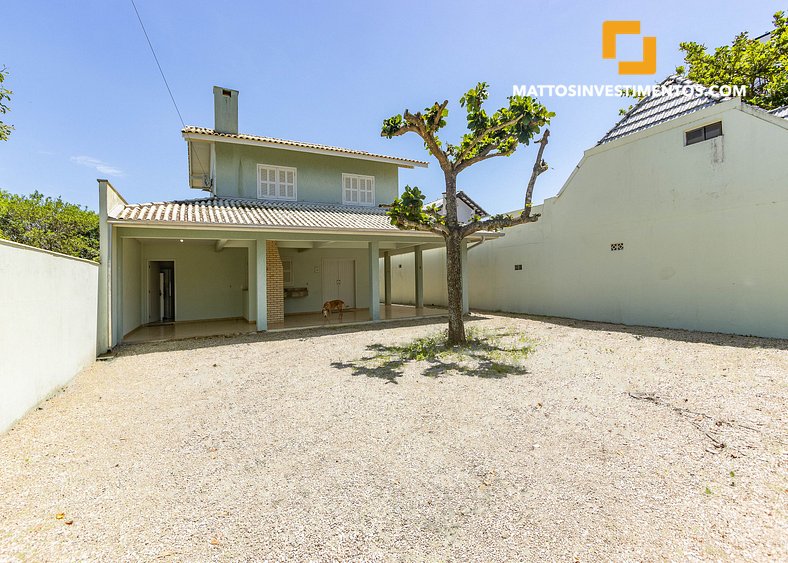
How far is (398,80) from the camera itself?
1060 cm

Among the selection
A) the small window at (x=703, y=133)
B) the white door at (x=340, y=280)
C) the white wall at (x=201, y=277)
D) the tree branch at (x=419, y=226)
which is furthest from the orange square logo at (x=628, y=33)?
the white wall at (x=201, y=277)

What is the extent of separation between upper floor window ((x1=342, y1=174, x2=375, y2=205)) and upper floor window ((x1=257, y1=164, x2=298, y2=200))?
6.66 feet

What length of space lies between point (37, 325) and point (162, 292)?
34.0 ft

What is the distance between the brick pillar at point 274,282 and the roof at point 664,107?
1147 centimetres

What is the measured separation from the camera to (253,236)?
977 centimetres

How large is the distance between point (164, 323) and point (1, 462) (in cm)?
1096

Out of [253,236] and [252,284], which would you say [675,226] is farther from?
[252,284]

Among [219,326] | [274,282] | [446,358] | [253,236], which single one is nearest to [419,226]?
[446,358]

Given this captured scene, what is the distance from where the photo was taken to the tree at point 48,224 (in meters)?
20.9

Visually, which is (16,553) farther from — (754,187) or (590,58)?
(590,58)

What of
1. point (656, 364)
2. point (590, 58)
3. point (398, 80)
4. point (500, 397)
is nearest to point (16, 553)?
point (500, 397)

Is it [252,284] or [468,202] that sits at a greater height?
[468,202]

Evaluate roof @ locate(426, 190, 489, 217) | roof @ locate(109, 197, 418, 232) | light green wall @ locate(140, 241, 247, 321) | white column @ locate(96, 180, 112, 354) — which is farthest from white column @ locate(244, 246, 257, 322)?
roof @ locate(426, 190, 489, 217)

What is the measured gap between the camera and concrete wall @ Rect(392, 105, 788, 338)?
8.17 m
